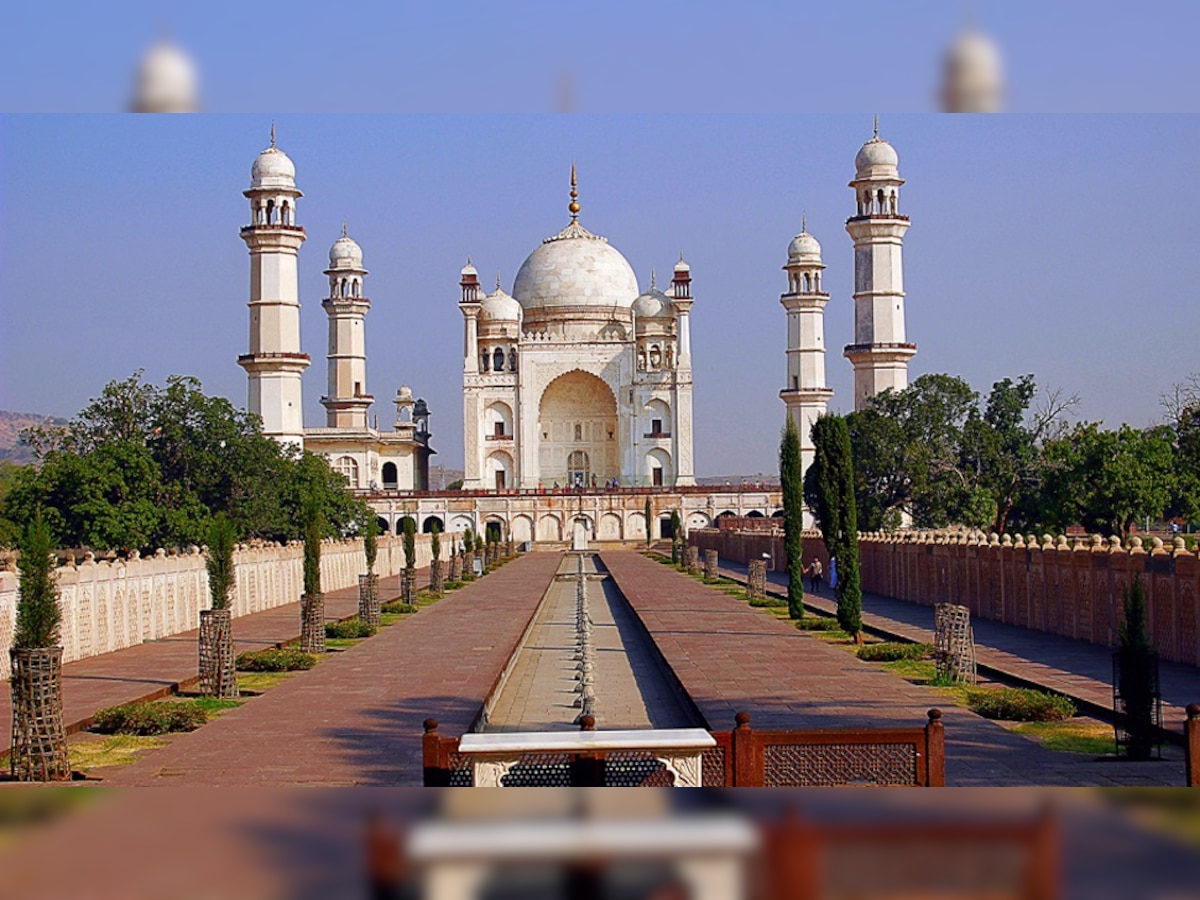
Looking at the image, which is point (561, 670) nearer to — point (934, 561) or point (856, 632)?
point (856, 632)

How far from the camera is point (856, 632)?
12.4 metres

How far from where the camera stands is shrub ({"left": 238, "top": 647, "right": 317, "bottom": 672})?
439 inches

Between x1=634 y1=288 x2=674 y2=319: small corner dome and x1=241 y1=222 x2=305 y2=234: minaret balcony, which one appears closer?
x1=241 y1=222 x2=305 y2=234: minaret balcony

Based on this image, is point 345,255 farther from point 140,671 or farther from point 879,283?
point 140,671

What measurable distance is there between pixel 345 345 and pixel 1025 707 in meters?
43.0

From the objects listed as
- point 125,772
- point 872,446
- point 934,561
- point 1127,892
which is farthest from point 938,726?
point 872,446

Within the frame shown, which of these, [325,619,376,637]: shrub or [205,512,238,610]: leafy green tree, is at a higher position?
[205,512,238,610]: leafy green tree

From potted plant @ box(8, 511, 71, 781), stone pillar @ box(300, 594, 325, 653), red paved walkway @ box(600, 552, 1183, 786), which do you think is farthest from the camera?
A: stone pillar @ box(300, 594, 325, 653)

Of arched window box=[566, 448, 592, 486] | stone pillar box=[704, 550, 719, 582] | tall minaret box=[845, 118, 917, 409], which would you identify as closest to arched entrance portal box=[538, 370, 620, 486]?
arched window box=[566, 448, 592, 486]

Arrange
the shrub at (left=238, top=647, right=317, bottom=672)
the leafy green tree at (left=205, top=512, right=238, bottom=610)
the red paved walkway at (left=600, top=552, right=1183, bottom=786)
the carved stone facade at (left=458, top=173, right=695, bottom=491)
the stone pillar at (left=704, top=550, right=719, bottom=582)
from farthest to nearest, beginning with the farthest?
the carved stone facade at (left=458, top=173, right=695, bottom=491) → the stone pillar at (left=704, top=550, right=719, bottom=582) → the shrub at (left=238, top=647, right=317, bottom=672) → the leafy green tree at (left=205, top=512, right=238, bottom=610) → the red paved walkway at (left=600, top=552, right=1183, bottom=786)

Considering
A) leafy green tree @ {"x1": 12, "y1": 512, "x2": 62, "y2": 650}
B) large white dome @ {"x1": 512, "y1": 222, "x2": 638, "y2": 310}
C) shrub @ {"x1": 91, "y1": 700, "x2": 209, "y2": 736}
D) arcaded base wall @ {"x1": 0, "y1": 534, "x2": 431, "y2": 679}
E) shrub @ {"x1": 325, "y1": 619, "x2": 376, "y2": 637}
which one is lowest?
shrub @ {"x1": 325, "y1": 619, "x2": 376, "y2": 637}

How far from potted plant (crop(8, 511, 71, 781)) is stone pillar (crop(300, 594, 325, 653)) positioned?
17.5 ft

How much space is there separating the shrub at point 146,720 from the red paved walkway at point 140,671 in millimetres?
152

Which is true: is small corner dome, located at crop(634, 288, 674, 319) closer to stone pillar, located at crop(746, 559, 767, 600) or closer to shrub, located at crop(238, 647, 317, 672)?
stone pillar, located at crop(746, 559, 767, 600)
